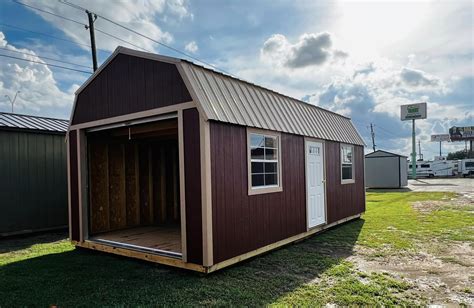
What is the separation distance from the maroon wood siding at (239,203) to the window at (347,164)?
3090mm

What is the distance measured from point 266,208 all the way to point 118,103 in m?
3.20

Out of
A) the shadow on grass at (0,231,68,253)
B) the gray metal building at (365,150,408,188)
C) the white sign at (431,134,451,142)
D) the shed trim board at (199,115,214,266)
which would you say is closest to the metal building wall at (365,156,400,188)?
the gray metal building at (365,150,408,188)

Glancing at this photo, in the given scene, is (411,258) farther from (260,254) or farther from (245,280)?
(245,280)

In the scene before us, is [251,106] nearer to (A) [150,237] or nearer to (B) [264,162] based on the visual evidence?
(B) [264,162]

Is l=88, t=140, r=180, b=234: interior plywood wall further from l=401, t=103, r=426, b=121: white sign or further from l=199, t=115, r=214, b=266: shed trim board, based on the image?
l=401, t=103, r=426, b=121: white sign

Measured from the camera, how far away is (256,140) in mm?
5535

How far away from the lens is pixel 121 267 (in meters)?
5.01

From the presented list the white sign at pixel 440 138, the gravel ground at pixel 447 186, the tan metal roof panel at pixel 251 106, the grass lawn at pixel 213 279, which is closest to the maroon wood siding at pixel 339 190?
the tan metal roof panel at pixel 251 106

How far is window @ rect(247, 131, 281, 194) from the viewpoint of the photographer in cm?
539

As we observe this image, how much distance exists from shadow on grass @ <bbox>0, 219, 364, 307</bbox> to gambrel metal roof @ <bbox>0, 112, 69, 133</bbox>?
3.93m

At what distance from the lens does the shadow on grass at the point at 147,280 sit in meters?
3.69

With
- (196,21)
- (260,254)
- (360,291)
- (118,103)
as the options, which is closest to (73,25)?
(196,21)

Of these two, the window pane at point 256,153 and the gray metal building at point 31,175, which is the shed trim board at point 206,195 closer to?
the window pane at point 256,153

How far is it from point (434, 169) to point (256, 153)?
123 ft
